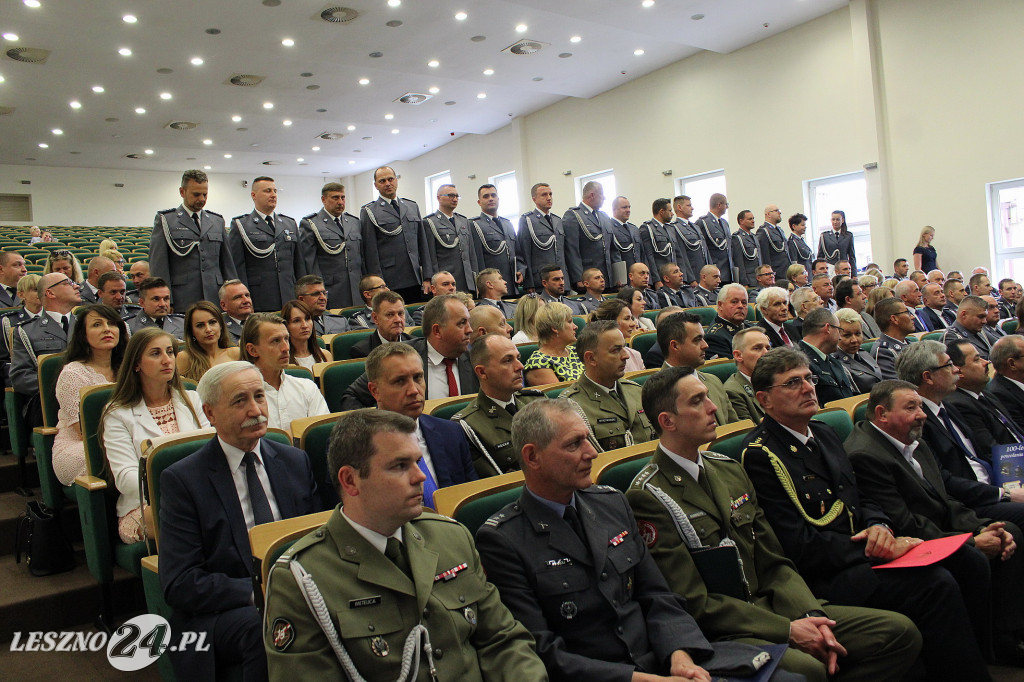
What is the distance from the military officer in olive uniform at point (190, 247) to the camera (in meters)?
4.99

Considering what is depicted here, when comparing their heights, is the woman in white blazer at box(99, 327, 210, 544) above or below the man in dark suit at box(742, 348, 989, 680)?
above

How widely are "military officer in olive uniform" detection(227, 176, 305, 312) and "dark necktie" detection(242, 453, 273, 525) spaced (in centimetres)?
378

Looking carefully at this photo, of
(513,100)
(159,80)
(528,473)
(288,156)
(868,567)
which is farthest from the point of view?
(288,156)

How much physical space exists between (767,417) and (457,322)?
4.44 feet

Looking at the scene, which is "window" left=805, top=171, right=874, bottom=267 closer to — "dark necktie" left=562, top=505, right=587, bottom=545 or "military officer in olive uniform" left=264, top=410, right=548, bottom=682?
"dark necktie" left=562, top=505, right=587, bottom=545

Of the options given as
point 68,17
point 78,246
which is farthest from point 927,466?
point 78,246

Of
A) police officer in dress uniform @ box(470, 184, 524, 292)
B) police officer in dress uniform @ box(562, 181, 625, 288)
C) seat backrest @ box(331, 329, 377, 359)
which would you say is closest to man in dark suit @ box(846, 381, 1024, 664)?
seat backrest @ box(331, 329, 377, 359)

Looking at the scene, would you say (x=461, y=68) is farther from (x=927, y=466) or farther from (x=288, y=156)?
(x=927, y=466)

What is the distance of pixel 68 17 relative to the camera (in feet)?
27.7

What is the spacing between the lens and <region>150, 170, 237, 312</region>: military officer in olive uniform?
4992mm

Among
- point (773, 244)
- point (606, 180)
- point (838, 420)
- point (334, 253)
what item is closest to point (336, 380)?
point (838, 420)

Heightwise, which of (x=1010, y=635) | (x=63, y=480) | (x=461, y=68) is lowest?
(x=1010, y=635)

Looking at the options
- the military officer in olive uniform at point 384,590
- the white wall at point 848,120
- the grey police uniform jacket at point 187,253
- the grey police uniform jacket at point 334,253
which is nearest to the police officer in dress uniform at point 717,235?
the white wall at point 848,120

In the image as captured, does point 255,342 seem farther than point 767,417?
Yes
